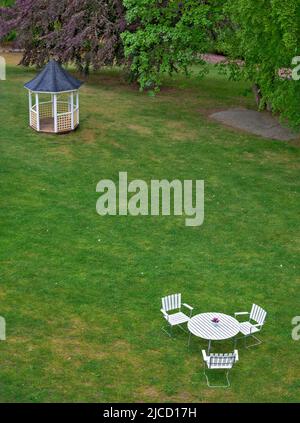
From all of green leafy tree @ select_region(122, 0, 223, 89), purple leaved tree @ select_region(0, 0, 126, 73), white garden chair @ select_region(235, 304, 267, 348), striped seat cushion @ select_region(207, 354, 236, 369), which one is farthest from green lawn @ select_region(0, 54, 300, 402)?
purple leaved tree @ select_region(0, 0, 126, 73)

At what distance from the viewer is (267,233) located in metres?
17.6

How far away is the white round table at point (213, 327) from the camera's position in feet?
40.0

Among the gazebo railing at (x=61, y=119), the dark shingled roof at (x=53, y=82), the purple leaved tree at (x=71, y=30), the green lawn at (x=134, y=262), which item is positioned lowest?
the green lawn at (x=134, y=262)

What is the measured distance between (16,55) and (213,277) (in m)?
34.1

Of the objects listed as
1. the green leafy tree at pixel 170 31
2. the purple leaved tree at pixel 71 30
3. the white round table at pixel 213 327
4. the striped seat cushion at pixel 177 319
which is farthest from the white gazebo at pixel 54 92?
the white round table at pixel 213 327

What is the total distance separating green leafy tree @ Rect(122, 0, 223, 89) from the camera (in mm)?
27766

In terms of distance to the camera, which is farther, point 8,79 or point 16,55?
point 16,55

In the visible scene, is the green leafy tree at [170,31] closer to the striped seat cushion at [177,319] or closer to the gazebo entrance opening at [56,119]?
the gazebo entrance opening at [56,119]

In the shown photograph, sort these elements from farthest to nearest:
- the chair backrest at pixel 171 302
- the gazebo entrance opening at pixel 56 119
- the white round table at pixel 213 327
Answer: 1. the gazebo entrance opening at pixel 56 119
2. the chair backrest at pixel 171 302
3. the white round table at pixel 213 327

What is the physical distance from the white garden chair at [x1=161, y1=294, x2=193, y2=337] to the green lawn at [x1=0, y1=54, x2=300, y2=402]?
337mm

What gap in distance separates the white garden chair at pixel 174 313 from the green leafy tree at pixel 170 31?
1753 cm

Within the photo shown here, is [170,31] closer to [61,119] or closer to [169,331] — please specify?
[61,119]

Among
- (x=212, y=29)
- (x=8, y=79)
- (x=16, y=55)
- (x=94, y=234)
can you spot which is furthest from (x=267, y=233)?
(x=16, y=55)

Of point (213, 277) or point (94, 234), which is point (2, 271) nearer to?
point (94, 234)
